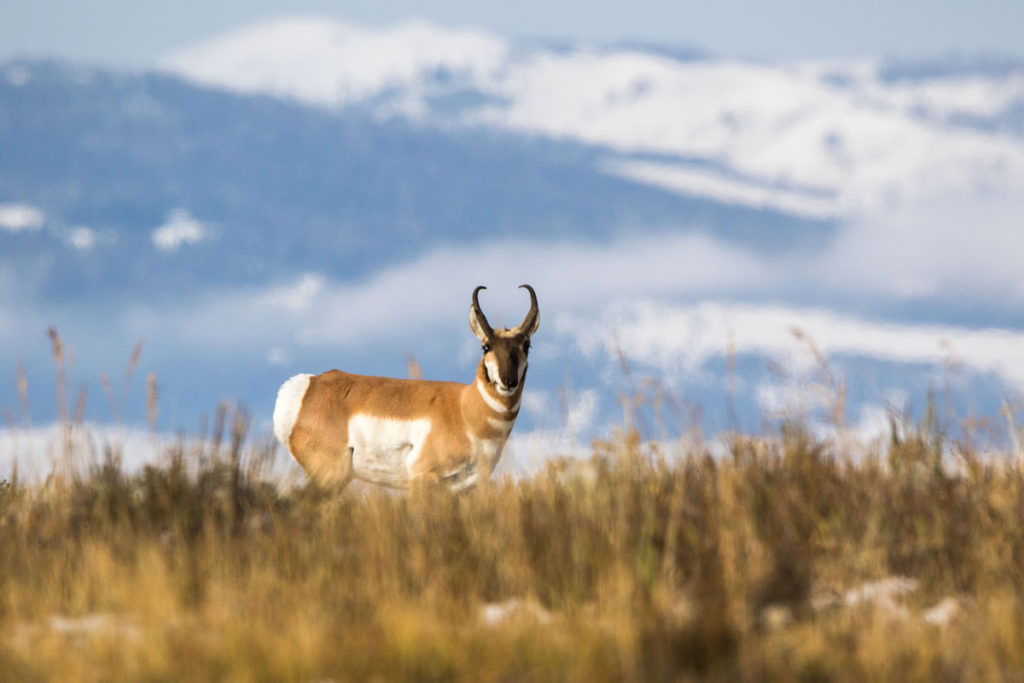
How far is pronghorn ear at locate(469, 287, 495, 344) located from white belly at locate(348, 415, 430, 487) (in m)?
0.97

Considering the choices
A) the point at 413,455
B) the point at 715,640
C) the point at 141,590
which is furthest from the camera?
the point at 413,455

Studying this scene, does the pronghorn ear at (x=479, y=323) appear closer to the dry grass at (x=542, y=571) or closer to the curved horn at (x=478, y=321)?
the curved horn at (x=478, y=321)

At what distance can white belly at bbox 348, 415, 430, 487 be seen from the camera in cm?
922

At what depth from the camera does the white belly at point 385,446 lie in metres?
9.22

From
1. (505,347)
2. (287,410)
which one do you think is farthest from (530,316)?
(287,410)

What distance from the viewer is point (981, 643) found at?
16.1ft

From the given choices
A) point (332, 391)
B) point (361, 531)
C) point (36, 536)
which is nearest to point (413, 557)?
point (361, 531)

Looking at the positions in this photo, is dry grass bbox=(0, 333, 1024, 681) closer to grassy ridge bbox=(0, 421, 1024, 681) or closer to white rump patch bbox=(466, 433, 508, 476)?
grassy ridge bbox=(0, 421, 1024, 681)

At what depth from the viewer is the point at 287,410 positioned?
978 centimetres

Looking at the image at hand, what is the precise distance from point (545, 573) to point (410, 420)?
364cm

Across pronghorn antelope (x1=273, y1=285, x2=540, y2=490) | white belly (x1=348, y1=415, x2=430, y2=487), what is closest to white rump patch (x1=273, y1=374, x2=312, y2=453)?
pronghorn antelope (x1=273, y1=285, x2=540, y2=490)

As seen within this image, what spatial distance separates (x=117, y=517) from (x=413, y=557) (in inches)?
103

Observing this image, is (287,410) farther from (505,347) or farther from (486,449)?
(505,347)

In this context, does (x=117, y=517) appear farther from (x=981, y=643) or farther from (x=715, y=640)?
(x=981, y=643)
